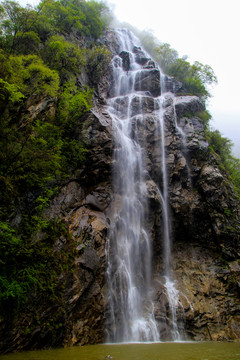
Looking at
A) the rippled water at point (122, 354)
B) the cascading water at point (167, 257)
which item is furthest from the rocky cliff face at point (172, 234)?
the rippled water at point (122, 354)

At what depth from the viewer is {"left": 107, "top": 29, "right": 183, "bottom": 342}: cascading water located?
9.29 meters

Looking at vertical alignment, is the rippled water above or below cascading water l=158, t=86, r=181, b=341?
below

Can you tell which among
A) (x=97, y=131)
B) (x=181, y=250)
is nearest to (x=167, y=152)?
(x=97, y=131)

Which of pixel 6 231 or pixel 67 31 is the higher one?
pixel 67 31

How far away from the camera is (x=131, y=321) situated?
9.35 metres

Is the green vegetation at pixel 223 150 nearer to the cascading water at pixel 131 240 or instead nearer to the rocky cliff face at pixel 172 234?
the rocky cliff face at pixel 172 234

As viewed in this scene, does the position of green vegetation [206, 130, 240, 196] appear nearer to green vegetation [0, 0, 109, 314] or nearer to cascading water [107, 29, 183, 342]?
cascading water [107, 29, 183, 342]

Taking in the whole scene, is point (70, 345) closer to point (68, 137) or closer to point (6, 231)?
point (6, 231)

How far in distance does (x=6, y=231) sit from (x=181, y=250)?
417 inches

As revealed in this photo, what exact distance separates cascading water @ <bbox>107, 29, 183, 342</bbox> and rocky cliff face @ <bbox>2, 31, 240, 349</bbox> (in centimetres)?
42

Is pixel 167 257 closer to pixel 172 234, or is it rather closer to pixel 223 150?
pixel 172 234

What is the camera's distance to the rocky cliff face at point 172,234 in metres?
8.06

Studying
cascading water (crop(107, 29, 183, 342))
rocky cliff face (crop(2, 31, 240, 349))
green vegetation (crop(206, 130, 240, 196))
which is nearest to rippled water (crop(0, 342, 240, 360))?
rocky cliff face (crop(2, 31, 240, 349))

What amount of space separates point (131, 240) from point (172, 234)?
12.7 feet
